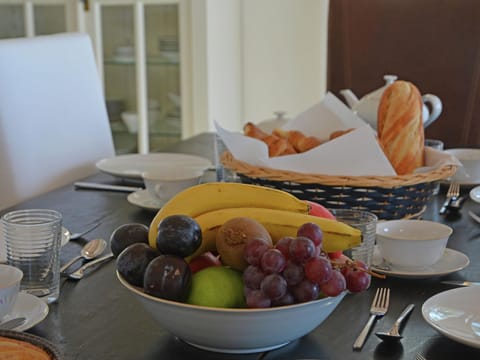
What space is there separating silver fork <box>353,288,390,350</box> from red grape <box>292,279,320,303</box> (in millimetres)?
108

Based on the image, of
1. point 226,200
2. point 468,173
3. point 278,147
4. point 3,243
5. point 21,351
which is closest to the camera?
point 21,351

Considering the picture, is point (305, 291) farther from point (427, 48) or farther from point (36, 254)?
point (427, 48)

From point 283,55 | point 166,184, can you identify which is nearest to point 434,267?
point 166,184

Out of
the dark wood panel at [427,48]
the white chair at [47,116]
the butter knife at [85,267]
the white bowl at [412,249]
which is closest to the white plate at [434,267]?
the white bowl at [412,249]

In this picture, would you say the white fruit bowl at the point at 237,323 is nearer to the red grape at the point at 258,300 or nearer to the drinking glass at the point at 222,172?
the red grape at the point at 258,300

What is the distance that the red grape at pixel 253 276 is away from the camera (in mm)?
759

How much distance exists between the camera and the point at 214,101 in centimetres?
298

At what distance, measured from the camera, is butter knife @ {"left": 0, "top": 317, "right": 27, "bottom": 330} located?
34.2 inches

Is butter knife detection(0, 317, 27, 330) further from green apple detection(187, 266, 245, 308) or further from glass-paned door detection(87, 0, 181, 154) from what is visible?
glass-paned door detection(87, 0, 181, 154)

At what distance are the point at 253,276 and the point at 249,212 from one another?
0.12 metres

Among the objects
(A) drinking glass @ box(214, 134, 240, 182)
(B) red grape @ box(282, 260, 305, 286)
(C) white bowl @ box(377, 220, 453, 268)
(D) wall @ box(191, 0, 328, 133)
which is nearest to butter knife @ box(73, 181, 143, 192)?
(A) drinking glass @ box(214, 134, 240, 182)

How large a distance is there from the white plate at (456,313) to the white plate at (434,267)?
105 millimetres

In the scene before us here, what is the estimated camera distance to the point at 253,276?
76cm

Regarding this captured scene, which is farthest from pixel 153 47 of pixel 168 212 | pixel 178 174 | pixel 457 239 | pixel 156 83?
pixel 168 212
